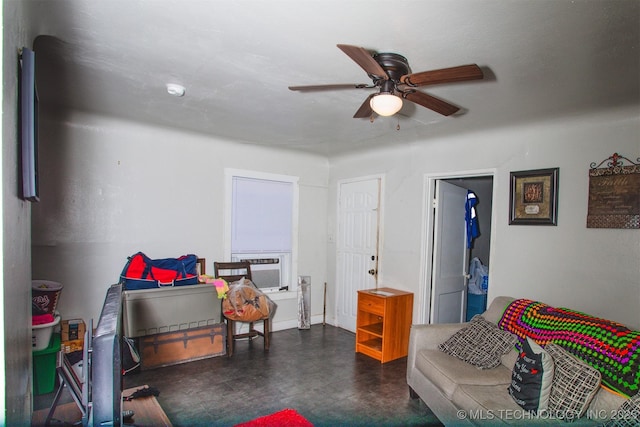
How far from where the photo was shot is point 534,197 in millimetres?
3176

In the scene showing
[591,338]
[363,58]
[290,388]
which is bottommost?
[290,388]

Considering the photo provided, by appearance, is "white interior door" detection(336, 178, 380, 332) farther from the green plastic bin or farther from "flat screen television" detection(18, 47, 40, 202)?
"flat screen television" detection(18, 47, 40, 202)

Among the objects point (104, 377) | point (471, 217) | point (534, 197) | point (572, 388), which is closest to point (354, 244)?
point (471, 217)

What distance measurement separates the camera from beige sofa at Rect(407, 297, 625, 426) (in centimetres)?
193

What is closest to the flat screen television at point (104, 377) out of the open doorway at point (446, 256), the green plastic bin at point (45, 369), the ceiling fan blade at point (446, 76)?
the ceiling fan blade at point (446, 76)

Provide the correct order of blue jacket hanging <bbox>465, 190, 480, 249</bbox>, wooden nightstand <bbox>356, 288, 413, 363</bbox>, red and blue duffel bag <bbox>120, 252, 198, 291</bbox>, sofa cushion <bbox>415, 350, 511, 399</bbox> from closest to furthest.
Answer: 1. sofa cushion <bbox>415, 350, 511, 399</bbox>
2. red and blue duffel bag <bbox>120, 252, 198, 291</bbox>
3. wooden nightstand <bbox>356, 288, 413, 363</bbox>
4. blue jacket hanging <bbox>465, 190, 480, 249</bbox>

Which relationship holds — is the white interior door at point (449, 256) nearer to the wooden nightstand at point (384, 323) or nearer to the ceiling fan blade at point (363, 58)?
the wooden nightstand at point (384, 323)

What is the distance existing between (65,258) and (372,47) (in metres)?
3.32

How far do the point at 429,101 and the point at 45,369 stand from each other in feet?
12.1

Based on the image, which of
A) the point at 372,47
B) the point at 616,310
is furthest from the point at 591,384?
the point at 372,47

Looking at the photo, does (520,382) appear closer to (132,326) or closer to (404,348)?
(404,348)

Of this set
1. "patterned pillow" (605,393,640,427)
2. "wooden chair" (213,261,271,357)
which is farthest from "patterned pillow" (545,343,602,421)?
"wooden chair" (213,261,271,357)

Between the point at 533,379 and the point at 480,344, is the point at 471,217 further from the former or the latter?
the point at 533,379

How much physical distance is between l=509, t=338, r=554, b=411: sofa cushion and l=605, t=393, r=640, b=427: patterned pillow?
0.32 metres
